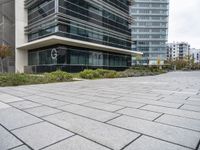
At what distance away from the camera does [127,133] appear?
309 cm

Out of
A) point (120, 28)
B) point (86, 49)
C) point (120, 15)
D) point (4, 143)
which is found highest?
point (120, 15)

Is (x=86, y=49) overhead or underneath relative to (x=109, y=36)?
underneath

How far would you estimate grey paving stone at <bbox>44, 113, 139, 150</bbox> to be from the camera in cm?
276

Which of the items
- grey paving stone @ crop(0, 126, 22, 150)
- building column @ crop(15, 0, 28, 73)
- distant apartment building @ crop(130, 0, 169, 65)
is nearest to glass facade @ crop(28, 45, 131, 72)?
building column @ crop(15, 0, 28, 73)

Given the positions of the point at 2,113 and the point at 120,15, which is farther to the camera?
the point at 120,15

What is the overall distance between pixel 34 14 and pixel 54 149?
34.5 meters

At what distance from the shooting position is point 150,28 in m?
91.6

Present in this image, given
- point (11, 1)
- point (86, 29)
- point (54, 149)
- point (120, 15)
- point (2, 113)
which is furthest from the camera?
point (120, 15)

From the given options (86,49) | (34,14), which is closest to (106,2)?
(86,49)

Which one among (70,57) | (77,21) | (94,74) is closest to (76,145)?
(94,74)

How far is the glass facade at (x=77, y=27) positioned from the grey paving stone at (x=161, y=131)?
23.9m

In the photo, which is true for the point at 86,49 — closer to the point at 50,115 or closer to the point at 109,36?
the point at 109,36

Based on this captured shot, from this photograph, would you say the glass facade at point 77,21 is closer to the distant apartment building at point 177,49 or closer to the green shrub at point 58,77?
the green shrub at point 58,77

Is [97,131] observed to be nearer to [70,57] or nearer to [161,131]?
[161,131]
